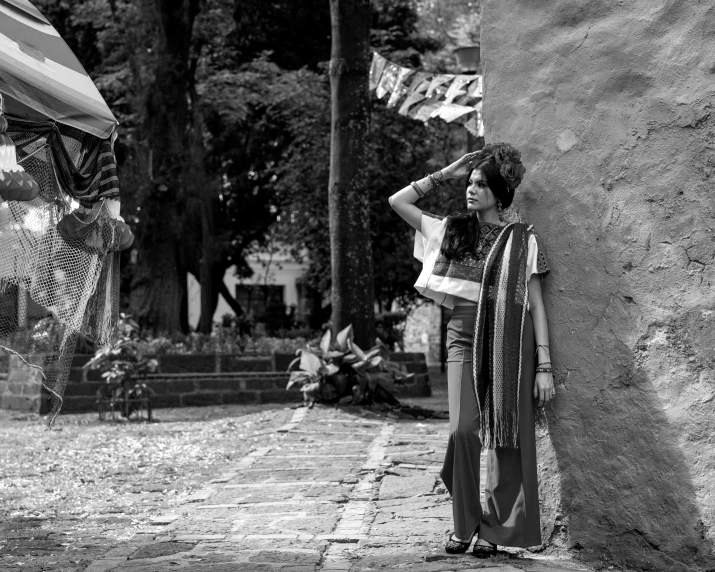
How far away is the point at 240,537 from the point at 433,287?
5.17 ft

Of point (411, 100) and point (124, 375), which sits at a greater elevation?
point (411, 100)

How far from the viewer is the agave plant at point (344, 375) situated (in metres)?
10.8

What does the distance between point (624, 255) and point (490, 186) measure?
65 cm

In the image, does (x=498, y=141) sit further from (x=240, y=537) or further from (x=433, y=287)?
(x=240, y=537)

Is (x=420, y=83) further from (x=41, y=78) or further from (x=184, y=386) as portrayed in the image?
(x=41, y=78)

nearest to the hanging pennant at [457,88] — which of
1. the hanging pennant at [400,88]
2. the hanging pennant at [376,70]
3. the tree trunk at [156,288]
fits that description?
the hanging pennant at [400,88]

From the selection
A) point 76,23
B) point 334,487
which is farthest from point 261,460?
point 76,23

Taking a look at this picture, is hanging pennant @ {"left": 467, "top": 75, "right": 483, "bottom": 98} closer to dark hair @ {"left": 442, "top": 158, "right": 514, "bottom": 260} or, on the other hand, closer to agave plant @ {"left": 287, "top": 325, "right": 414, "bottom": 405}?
agave plant @ {"left": 287, "top": 325, "right": 414, "bottom": 405}

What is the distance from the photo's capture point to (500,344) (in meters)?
4.43

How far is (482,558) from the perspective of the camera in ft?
14.4

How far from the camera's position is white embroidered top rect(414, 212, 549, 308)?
4.52 m

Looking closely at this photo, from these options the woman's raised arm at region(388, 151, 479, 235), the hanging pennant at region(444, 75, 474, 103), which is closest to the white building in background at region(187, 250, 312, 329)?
the hanging pennant at region(444, 75, 474, 103)

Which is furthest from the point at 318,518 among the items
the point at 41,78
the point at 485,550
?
the point at 41,78

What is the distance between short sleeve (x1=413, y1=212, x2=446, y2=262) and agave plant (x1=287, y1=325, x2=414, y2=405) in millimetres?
6066
